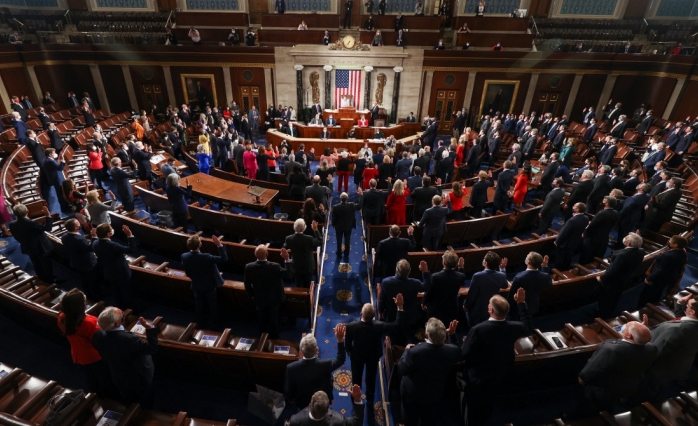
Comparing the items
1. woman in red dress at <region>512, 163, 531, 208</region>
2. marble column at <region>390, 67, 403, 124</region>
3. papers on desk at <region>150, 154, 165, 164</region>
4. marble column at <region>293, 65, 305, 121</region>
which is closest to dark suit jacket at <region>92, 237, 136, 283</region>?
papers on desk at <region>150, 154, 165, 164</region>

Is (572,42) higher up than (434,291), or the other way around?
(572,42)

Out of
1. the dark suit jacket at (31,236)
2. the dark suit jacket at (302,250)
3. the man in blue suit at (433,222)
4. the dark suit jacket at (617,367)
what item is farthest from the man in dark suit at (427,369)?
the dark suit jacket at (31,236)

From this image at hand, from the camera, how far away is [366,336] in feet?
11.1

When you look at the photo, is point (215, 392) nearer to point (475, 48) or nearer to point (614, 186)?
point (614, 186)

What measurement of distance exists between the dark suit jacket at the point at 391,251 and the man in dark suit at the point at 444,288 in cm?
86

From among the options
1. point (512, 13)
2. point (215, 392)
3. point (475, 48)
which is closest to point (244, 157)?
point (215, 392)

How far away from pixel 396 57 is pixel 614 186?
38.3 feet

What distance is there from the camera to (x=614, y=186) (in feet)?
24.3

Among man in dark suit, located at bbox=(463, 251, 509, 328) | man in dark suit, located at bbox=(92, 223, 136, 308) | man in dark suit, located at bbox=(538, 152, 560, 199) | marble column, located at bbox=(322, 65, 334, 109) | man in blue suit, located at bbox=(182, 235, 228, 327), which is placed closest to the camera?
man in dark suit, located at bbox=(463, 251, 509, 328)

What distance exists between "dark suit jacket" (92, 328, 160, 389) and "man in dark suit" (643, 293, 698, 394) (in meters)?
4.55

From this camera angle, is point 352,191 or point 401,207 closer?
point 401,207

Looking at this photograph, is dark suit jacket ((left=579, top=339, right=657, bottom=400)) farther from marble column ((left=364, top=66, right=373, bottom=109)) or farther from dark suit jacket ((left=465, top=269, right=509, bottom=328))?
marble column ((left=364, top=66, right=373, bottom=109))

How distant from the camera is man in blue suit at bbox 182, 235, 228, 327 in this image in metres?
4.29

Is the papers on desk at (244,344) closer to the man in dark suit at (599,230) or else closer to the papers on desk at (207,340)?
the papers on desk at (207,340)
